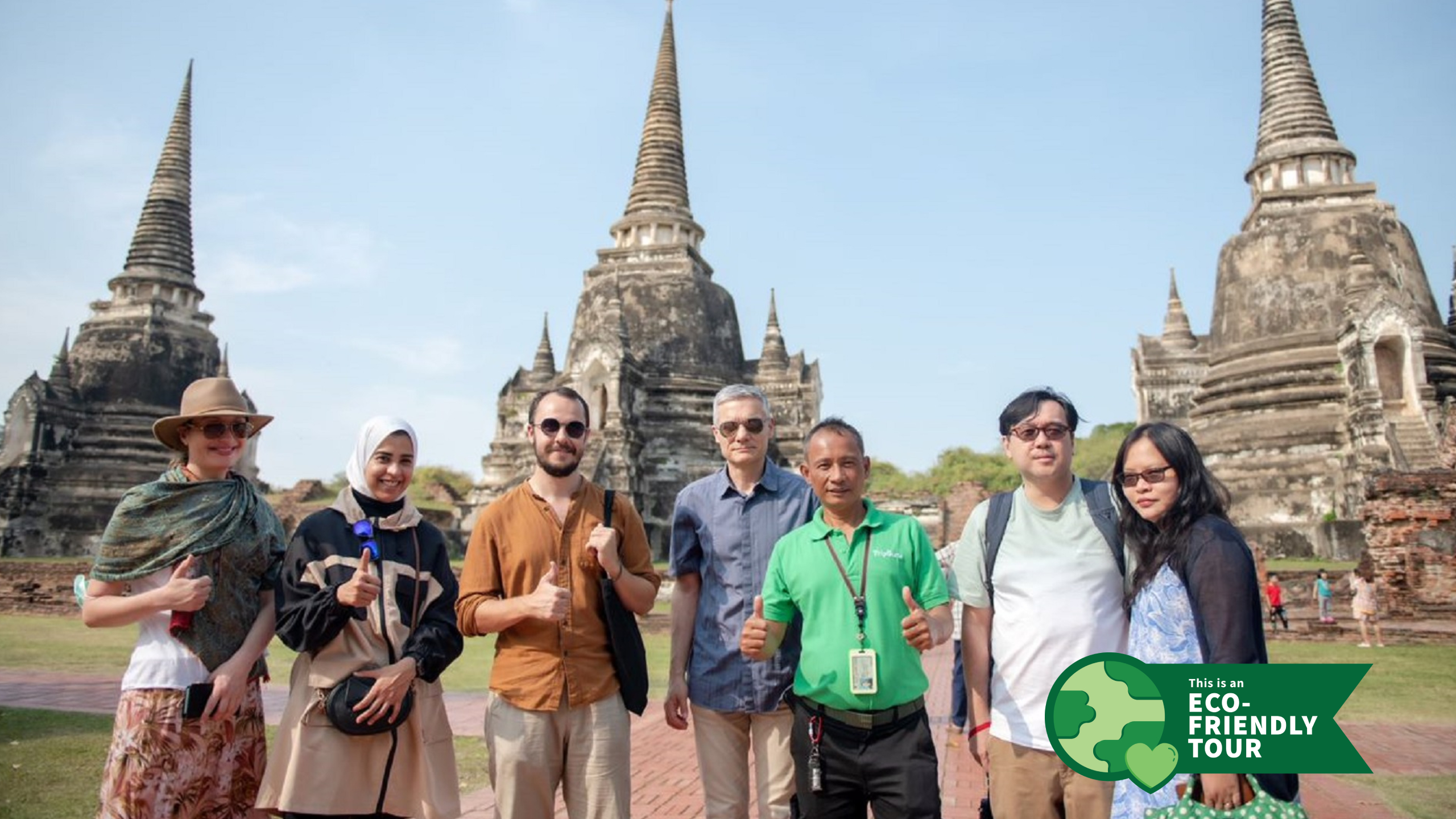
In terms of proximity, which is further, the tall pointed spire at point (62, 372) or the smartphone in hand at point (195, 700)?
the tall pointed spire at point (62, 372)

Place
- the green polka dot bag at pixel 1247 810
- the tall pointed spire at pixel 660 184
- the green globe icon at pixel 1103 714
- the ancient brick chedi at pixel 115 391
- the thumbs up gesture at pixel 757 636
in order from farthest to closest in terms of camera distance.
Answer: the tall pointed spire at pixel 660 184 < the ancient brick chedi at pixel 115 391 < the thumbs up gesture at pixel 757 636 < the green globe icon at pixel 1103 714 < the green polka dot bag at pixel 1247 810

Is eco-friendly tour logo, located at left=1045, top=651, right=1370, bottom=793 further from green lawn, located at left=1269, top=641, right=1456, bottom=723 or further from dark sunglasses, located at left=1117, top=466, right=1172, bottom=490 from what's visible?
green lawn, located at left=1269, top=641, right=1456, bottom=723

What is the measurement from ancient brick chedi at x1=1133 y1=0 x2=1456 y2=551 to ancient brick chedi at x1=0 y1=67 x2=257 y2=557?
27538mm

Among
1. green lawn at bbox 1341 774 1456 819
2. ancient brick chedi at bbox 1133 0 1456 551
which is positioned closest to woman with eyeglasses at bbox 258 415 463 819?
green lawn at bbox 1341 774 1456 819

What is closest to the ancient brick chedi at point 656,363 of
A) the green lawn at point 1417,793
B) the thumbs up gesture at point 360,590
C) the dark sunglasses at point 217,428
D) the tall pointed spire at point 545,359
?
the tall pointed spire at point 545,359

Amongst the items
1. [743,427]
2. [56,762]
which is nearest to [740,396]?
[743,427]

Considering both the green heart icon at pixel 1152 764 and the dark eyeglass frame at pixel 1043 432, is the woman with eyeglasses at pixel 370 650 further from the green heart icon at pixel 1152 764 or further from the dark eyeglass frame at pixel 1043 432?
the green heart icon at pixel 1152 764

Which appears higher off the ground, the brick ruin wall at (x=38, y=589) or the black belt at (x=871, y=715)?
the brick ruin wall at (x=38, y=589)

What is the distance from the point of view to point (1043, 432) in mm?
3293

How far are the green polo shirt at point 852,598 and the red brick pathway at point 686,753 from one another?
2.30m

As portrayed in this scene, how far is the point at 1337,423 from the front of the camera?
20.3m

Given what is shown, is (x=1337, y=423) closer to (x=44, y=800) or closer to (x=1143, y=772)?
(x=1143, y=772)

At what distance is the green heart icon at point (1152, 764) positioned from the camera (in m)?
2.61

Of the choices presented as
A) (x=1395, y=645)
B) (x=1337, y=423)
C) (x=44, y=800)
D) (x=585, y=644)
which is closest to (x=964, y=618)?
(x=585, y=644)
